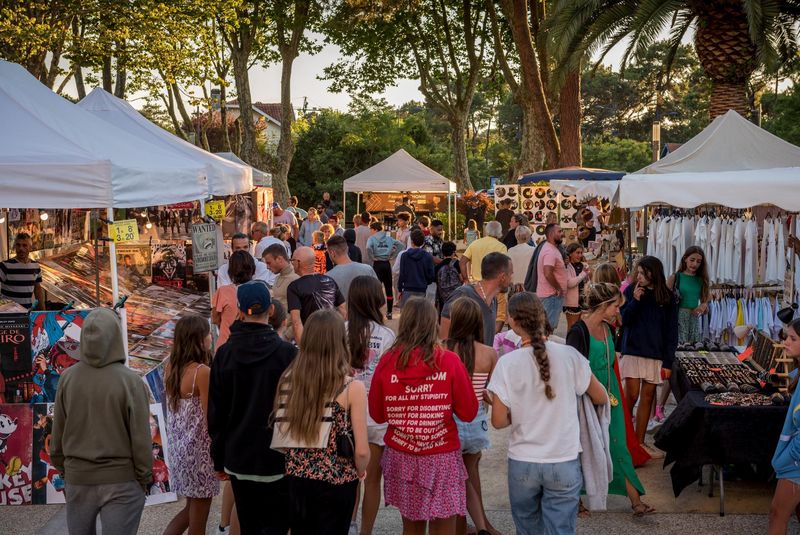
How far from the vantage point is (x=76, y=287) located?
8734 millimetres

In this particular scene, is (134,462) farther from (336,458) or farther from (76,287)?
(76,287)

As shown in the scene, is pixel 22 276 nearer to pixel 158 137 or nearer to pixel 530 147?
pixel 158 137

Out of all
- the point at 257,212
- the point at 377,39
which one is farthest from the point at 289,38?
the point at 257,212

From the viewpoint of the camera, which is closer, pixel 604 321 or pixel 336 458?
pixel 336 458

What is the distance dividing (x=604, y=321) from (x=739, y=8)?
10977 mm

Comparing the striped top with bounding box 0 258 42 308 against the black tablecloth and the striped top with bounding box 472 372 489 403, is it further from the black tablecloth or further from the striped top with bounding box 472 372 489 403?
the black tablecloth

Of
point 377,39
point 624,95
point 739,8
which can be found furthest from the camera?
point 624,95

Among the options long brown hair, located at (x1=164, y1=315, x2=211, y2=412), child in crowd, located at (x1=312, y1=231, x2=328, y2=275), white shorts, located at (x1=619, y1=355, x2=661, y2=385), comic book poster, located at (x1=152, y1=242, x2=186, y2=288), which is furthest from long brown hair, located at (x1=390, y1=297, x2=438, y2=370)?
child in crowd, located at (x1=312, y1=231, x2=328, y2=275)

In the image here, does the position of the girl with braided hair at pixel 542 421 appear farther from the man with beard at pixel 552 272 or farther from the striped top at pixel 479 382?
the man with beard at pixel 552 272

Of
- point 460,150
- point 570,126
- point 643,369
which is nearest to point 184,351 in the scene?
point 643,369

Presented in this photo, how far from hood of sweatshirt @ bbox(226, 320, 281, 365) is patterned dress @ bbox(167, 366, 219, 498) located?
0.80m

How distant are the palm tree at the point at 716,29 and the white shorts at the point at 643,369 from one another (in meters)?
8.69

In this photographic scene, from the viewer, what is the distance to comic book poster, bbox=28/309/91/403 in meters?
6.10

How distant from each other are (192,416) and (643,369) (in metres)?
3.75
